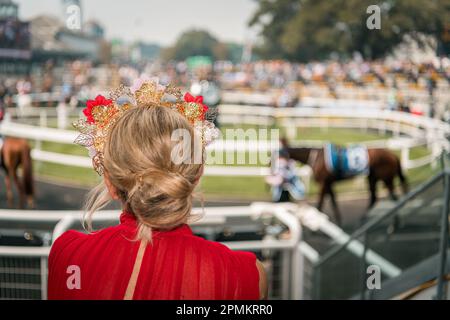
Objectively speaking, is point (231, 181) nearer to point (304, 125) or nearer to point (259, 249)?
point (259, 249)

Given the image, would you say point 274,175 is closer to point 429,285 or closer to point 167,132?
point 429,285

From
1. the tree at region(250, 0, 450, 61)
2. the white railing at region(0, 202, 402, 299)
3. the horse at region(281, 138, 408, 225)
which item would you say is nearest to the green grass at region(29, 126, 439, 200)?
the horse at region(281, 138, 408, 225)

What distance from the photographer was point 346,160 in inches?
237

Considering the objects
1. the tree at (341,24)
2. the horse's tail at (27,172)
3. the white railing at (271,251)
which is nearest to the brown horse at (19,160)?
the horse's tail at (27,172)

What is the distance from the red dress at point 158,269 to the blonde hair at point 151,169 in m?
0.05

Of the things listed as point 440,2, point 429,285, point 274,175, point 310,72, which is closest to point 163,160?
point 429,285

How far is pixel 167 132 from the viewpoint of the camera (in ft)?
3.51

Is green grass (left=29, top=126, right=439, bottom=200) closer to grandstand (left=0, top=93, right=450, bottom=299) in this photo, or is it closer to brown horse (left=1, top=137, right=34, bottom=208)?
brown horse (left=1, top=137, right=34, bottom=208)

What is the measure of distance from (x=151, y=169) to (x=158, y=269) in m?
0.21

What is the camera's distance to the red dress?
105 cm

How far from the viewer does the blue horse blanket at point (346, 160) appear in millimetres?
6020

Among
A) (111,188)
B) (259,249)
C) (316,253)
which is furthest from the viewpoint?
(316,253)

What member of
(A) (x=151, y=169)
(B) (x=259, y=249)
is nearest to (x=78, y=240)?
(A) (x=151, y=169)
